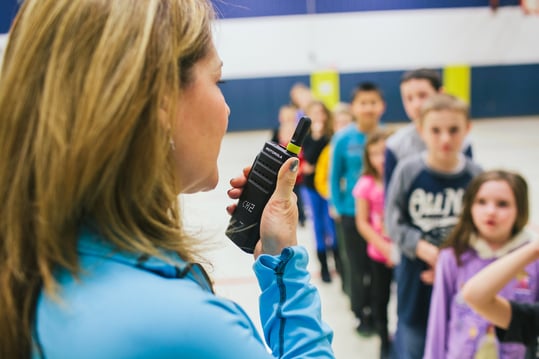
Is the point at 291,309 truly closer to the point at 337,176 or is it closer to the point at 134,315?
the point at 134,315

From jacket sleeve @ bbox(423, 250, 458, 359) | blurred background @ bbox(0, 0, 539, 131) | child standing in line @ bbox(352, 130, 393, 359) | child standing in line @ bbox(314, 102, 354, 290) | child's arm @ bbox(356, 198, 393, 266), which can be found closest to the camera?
jacket sleeve @ bbox(423, 250, 458, 359)

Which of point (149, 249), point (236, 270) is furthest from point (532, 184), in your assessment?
point (149, 249)

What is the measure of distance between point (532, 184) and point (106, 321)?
693 centimetres

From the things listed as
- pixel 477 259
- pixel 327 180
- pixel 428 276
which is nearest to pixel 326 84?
pixel 327 180

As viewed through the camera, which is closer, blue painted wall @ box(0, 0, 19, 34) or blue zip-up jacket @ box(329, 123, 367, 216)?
blue painted wall @ box(0, 0, 19, 34)

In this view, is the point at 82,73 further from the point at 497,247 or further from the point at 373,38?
the point at 373,38

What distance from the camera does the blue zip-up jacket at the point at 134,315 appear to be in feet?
1.60

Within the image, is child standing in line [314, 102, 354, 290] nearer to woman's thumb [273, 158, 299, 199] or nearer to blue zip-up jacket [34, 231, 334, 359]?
woman's thumb [273, 158, 299, 199]

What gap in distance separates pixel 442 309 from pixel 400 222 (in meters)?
0.53

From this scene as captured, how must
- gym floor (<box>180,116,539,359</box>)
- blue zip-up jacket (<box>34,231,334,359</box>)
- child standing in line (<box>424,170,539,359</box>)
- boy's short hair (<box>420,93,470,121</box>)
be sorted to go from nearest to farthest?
blue zip-up jacket (<box>34,231,334,359</box>) < gym floor (<box>180,116,539,359</box>) < child standing in line (<box>424,170,539,359</box>) < boy's short hair (<box>420,93,470,121</box>)

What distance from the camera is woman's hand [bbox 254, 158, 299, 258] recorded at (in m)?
0.88

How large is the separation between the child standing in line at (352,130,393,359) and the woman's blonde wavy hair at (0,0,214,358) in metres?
2.37

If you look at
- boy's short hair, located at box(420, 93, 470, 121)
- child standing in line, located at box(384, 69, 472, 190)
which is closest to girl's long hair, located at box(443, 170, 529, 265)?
boy's short hair, located at box(420, 93, 470, 121)

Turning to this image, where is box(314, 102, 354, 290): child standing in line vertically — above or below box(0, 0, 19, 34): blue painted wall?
below
